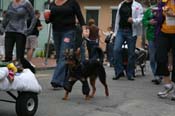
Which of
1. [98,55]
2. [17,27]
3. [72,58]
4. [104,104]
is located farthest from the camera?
[17,27]

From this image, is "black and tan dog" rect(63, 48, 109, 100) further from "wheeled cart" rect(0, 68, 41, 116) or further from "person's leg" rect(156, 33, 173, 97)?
"wheeled cart" rect(0, 68, 41, 116)

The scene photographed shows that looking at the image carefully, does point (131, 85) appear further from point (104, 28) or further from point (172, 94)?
point (104, 28)

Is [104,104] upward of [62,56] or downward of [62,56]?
downward

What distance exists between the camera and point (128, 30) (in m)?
11.6

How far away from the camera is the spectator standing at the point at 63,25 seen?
9031 mm

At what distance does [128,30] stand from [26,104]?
5580mm

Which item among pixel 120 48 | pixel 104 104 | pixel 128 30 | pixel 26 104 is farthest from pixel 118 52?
pixel 26 104

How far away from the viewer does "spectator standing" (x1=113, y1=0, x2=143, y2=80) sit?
11.6m

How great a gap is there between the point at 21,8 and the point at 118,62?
357cm

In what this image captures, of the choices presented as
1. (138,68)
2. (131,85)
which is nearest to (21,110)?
(131,85)

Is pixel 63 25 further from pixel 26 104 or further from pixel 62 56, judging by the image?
pixel 26 104

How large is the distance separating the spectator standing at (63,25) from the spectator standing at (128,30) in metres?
2.60

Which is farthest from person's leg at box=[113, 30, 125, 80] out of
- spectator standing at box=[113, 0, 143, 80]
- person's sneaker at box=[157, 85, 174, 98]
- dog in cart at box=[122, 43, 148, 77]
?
person's sneaker at box=[157, 85, 174, 98]

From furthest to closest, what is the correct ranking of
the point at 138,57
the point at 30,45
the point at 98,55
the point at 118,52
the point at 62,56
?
1. the point at 30,45
2. the point at 138,57
3. the point at 118,52
4. the point at 62,56
5. the point at 98,55
